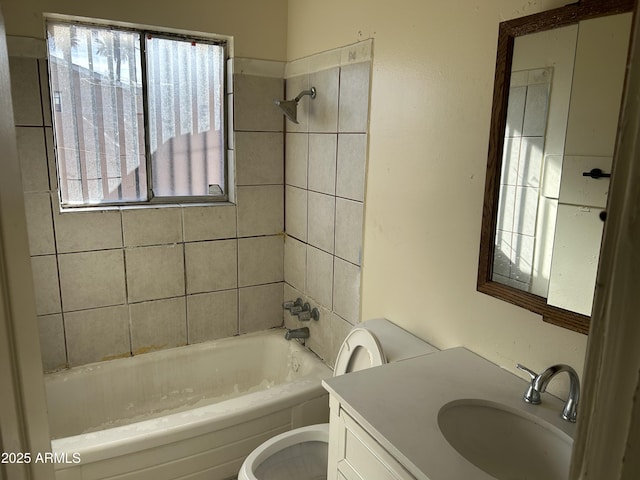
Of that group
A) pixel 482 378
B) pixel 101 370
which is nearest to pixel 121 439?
pixel 101 370

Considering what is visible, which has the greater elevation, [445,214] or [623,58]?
[623,58]

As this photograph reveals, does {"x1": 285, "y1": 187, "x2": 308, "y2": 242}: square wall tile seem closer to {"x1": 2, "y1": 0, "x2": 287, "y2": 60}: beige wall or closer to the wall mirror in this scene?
{"x1": 2, "y1": 0, "x2": 287, "y2": 60}: beige wall

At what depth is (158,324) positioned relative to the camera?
258 cm

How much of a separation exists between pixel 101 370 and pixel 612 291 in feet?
8.34

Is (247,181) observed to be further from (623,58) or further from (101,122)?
(623,58)

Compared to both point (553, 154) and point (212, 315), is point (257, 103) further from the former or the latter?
point (553, 154)

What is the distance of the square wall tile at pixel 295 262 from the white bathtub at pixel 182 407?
1.14ft

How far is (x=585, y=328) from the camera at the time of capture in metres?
1.16

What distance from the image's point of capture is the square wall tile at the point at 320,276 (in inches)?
93.7

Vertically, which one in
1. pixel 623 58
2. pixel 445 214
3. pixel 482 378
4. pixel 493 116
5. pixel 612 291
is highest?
pixel 623 58

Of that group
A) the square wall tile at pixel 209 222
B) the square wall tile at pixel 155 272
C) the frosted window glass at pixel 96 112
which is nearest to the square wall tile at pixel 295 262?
the square wall tile at pixel 209 222

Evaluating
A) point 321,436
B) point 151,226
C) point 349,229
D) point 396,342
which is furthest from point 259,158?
point 321,436

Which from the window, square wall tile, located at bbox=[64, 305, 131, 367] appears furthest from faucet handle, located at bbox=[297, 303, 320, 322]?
square wall tile, located at bbox=[64, 305, 131, 367]

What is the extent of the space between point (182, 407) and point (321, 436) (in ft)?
3.34
